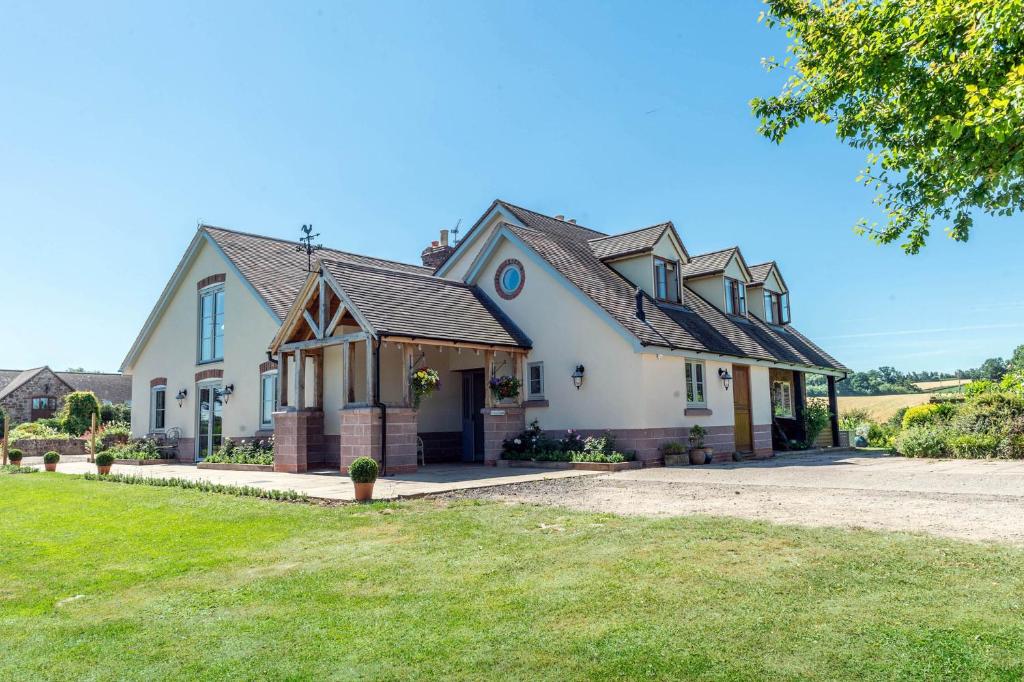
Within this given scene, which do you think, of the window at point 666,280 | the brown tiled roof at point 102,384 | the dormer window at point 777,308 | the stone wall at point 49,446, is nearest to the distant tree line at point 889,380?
the dormer window at point 777,308

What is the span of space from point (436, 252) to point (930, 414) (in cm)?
1838

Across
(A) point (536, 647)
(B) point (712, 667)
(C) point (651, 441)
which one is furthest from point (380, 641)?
(C) point (651, 441)

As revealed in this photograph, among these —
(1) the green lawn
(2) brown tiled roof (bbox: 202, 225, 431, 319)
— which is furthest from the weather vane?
(1) the green lawn

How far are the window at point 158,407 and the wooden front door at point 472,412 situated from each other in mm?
11550

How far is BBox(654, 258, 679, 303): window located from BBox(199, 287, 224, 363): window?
548 inches

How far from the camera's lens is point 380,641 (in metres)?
4.29

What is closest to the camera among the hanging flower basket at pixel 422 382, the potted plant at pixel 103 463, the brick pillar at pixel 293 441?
the hanging flower basket at pixel 422 382

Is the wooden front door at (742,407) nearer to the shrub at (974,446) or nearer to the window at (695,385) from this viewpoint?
the window at (695,385)

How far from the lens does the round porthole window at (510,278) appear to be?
19359mm

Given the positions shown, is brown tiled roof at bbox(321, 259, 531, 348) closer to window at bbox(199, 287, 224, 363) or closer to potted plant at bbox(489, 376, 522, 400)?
potted plant at bbox(489, 376, 522, 400)

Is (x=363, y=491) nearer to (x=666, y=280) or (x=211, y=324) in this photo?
(x=666, y=280)

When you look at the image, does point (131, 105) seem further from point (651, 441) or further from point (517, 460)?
point (651, 441)

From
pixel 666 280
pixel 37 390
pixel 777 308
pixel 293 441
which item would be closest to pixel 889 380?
pixel 777 308

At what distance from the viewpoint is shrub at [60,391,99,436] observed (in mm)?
45594
